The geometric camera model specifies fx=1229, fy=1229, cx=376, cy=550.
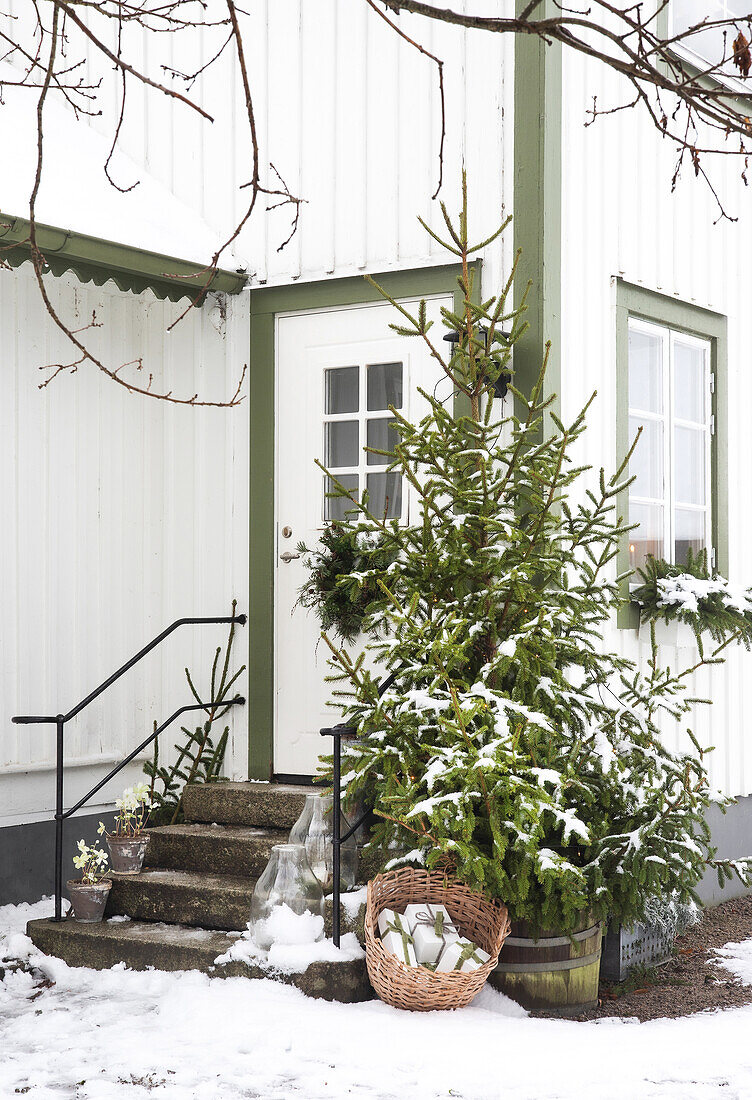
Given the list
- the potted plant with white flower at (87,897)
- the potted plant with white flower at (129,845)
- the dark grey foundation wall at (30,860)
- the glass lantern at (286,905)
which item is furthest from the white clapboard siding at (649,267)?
the dark grey foundation wall at (30,860)

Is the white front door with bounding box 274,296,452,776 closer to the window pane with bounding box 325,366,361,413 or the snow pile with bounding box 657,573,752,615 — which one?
the window pane with bounding box 325,366,361,413

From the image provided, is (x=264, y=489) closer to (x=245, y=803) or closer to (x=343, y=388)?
(x=343, y=388)

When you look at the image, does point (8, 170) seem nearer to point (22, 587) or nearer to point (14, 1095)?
point (22, 587)

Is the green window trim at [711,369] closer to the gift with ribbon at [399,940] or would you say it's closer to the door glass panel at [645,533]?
the door glass panel at [645,533]

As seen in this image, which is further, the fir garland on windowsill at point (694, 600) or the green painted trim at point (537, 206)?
the fir garland on windowsill at point (694, 600)

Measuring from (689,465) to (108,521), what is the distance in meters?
3.20

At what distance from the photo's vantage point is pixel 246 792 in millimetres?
5953

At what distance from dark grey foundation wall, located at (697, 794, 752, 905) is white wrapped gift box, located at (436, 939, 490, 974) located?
245 cm

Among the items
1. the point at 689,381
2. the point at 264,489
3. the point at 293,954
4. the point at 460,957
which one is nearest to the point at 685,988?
the point at 460,957

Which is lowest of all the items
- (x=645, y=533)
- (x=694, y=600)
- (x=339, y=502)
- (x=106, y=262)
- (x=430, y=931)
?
(x=430, y=931)

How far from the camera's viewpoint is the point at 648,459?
21.2 feet

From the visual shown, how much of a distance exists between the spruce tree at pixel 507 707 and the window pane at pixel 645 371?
3.82 feet

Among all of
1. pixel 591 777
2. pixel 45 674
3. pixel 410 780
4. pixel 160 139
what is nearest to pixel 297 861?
pixel 410 780

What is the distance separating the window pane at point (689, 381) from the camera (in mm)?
6762
